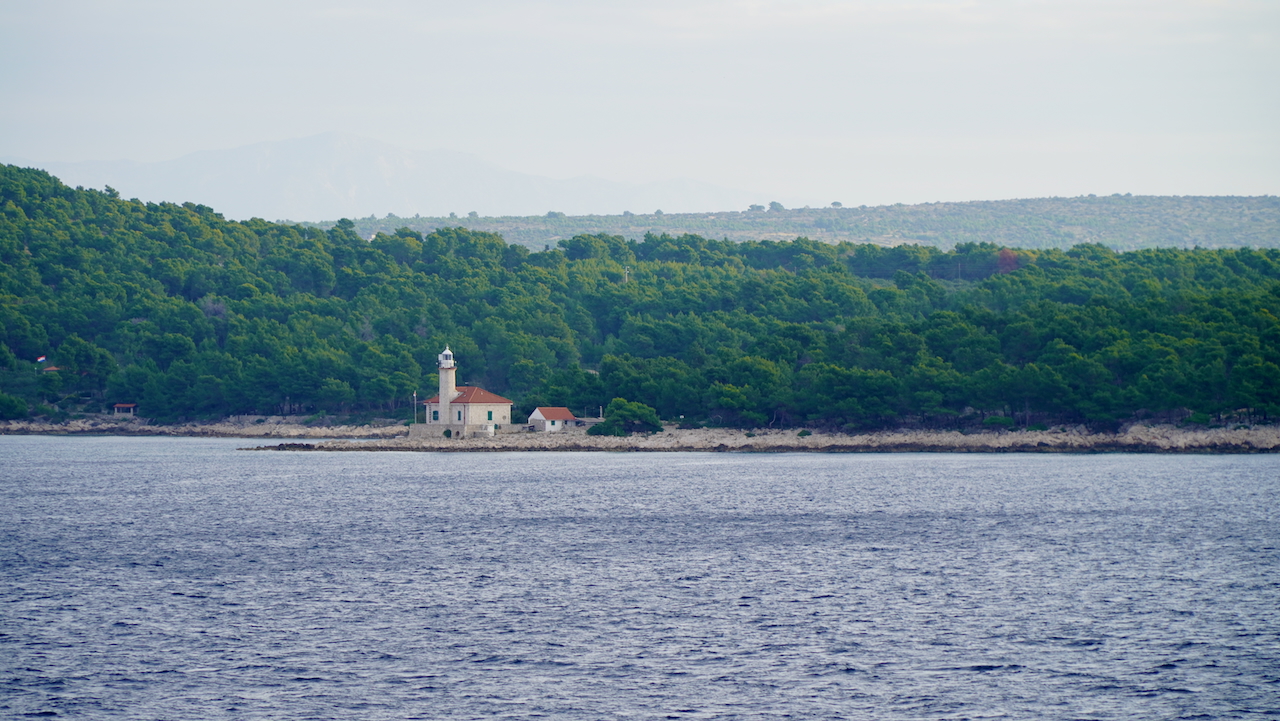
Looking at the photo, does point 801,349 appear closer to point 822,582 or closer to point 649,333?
point 649,333

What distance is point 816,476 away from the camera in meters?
62.5

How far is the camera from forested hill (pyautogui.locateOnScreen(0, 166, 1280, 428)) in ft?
254

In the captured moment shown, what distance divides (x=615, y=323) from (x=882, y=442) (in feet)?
153

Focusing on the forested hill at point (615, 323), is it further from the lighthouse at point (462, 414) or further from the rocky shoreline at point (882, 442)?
the lighthouse at point (462, 414)

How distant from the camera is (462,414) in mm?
88000

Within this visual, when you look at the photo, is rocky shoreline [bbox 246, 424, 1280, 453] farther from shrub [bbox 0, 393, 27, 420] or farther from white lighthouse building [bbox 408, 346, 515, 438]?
shrub [bbox 0, 393, 27, 420]

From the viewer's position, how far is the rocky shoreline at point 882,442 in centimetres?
7231

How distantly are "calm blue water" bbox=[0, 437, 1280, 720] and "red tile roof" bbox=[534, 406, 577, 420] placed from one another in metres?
34.1

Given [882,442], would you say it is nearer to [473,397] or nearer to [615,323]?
[473,397]

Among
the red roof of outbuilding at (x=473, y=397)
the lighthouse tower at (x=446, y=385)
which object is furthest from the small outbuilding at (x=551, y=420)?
the lighthouse tower at (x=446, y=385)

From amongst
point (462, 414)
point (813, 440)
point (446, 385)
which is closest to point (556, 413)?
point (462, 414)

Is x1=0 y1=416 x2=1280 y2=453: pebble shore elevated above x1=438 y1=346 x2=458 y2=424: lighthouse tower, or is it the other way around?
x1=438 y1=346 x2=458 y2=424: lighthouse tower

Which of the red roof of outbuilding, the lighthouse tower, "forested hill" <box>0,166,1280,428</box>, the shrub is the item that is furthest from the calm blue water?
the shrub

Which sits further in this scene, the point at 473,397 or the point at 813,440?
the point at 473,397
